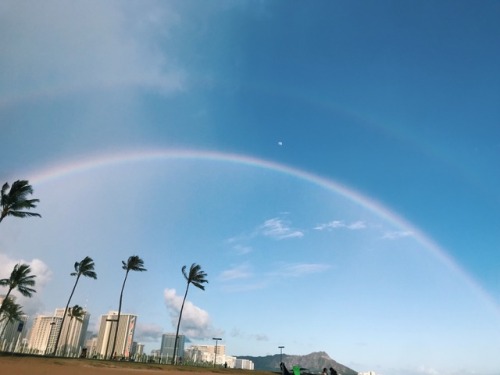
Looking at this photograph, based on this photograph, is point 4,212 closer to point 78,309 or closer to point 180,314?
point 180,314

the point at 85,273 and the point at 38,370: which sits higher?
the point at 85,273

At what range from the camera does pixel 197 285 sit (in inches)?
2557

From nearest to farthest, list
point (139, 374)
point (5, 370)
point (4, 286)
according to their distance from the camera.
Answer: point (5, 370) < point (139, 374) < point (4, 286)

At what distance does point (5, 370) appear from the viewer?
2177cm

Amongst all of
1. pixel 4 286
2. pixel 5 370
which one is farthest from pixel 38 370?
pixel 4 286

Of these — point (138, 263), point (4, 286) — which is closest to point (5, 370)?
point (4, 286)

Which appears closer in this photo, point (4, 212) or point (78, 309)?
point (4, 212)

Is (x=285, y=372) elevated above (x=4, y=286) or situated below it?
below

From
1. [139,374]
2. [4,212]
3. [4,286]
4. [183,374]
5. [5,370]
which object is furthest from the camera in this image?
[4,286]

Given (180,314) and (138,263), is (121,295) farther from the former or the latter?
(180,314)

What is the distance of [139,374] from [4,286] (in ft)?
122

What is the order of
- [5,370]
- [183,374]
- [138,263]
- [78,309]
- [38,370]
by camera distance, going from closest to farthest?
[5,370], [38,370], [183,374], [138,263], [78,309]

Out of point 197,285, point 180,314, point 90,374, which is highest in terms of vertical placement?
point 197,285

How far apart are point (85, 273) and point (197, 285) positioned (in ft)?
62.1
